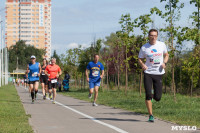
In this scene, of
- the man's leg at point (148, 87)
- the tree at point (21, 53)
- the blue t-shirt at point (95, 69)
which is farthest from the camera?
the tree at point (21, 53)

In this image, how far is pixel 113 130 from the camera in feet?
25.3

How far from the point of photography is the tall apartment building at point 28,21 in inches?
6796

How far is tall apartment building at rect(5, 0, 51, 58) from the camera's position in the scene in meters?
173

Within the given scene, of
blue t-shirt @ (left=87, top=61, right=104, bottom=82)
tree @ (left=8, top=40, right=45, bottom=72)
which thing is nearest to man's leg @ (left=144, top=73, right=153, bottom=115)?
blue t-shirt @ (left=87, top=61, right=104, bottom=82)

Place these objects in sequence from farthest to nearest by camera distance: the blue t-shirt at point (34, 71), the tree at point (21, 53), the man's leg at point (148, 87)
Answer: the tree at point (21, 53)
the blue t-shirt at point (34, 71)
the man's leg at point (148, 87)

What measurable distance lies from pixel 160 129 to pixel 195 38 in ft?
15.5

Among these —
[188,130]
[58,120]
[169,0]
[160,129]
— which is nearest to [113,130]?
[160,129]

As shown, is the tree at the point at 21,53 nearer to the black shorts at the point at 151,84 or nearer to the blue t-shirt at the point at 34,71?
the blue t-shirt at the point at 34,71

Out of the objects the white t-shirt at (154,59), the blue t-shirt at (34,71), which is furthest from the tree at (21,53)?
the white t-shirt at (154,59)

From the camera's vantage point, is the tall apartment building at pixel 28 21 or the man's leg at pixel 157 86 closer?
the man's leg at pixel 157 86

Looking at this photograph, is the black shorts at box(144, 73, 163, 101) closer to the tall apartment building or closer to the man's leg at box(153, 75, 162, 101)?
the man's leg at box(153, 75, 162, 101)

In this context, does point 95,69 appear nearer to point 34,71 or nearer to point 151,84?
point 34,71

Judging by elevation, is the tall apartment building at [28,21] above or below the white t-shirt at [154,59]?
above

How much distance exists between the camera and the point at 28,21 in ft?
571
